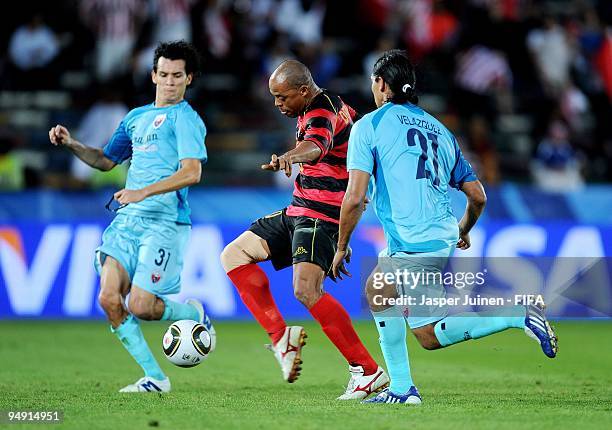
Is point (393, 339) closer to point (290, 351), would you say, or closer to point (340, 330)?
point (340, 330)

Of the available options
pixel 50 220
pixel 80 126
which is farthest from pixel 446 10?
pixel 50 220

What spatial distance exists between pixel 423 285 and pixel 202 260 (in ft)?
23.6

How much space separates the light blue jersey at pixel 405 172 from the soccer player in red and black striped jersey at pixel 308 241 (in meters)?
0.51

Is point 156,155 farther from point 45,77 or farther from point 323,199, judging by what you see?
point 45,77

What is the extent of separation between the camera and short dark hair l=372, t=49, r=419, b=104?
7246 millimetres

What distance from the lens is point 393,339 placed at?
285 inches

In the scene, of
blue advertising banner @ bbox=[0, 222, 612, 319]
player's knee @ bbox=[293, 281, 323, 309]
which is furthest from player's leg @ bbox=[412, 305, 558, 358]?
blue advertising banner @ bbox=[0, 222, 612, 319]

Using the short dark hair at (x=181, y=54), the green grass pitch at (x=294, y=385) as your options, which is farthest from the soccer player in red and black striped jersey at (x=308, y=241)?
the short dark hair at (x=181, y=54)

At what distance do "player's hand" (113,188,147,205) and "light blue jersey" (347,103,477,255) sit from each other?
1.64m

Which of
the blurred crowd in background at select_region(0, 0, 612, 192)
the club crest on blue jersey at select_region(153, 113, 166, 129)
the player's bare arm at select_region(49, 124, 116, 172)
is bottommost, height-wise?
the player's bare arm at select_region(49, 124, 116, 172)

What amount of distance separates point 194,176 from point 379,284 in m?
1.72

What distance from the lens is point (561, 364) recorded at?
10.1m

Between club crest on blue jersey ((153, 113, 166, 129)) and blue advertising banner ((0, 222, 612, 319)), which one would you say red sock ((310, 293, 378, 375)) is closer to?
club crest on blue jersey ((153, 113, 166, 129))

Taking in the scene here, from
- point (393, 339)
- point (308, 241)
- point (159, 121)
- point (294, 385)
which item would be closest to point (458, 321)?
point (393, 339)
